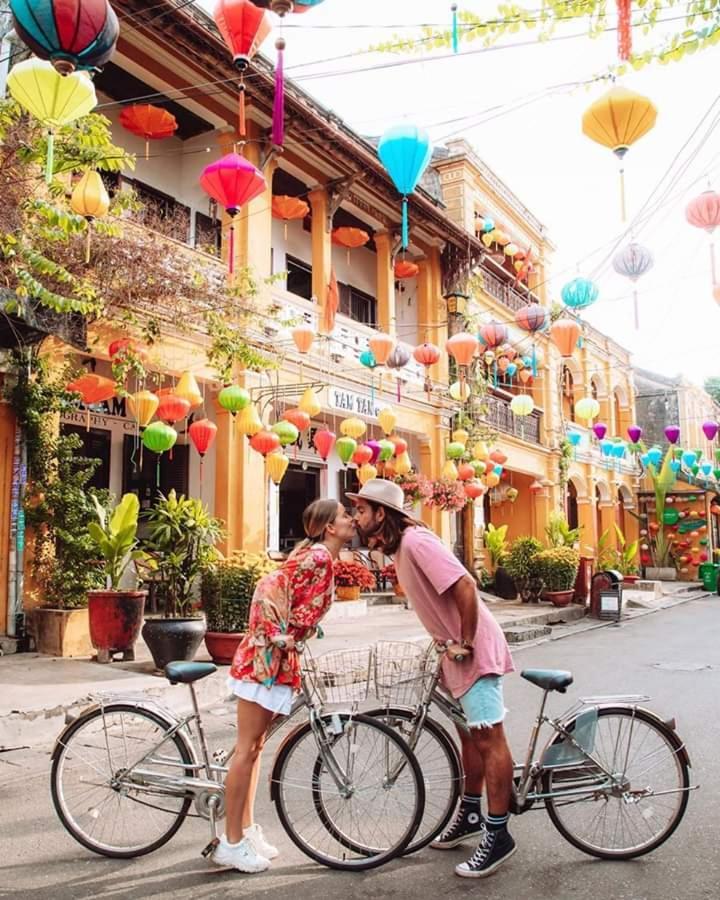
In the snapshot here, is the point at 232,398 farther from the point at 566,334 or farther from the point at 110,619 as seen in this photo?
the point at 566,334

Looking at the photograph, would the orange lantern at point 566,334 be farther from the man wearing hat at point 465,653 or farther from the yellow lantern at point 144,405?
the man wearing hat at point 465,653

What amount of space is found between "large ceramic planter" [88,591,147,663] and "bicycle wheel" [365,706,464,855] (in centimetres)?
533

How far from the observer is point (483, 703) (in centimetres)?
351

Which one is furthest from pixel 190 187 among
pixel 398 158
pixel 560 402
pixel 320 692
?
pixel 560 402

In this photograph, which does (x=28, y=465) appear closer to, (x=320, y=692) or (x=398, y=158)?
(x=398, y=158)

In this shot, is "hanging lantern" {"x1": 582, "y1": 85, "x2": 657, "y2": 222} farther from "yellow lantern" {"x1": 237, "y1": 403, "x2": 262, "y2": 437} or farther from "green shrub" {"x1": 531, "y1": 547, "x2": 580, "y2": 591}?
"green shrub" {"x1": 531, "y1": 547, "x2": 580, "y2": 591}

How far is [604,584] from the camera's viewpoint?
52.3 ft

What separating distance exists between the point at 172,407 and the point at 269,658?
260 inches

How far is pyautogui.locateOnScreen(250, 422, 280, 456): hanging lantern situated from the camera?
10547mm

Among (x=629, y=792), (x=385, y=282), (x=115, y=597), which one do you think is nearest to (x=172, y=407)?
(x=115, y=597)

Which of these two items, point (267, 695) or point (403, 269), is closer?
point (267, 695)

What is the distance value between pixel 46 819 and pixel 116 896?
1.22m

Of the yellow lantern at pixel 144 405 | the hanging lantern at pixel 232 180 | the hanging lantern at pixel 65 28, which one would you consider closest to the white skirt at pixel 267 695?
the hanging lantern at pixel 65 28

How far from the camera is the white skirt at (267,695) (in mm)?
3445
